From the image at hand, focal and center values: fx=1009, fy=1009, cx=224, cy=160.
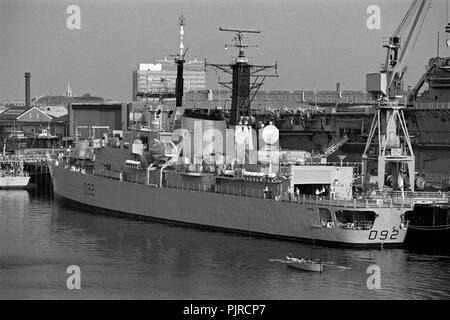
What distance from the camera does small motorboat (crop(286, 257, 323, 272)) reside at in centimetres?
3547

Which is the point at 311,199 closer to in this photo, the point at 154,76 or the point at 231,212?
the point at 231,212

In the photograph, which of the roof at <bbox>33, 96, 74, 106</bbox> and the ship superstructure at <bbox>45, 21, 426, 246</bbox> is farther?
the roof at <bbox>33, 96, 74, 106</bbox>

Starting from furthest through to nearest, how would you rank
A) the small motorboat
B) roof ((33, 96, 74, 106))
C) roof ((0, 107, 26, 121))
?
roof ((33, 96, 74, 106))
roof ((0, 107, 26, 121))
the small motorboat

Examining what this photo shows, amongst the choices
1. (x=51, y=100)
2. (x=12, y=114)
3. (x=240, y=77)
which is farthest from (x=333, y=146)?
(x=51, y=100)

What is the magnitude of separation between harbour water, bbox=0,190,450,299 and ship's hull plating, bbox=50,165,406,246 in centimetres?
64

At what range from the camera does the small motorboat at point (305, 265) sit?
35.5 meters

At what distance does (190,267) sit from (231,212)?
8599 mm

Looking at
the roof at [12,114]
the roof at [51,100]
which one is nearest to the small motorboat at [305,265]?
the roof at [12,114]

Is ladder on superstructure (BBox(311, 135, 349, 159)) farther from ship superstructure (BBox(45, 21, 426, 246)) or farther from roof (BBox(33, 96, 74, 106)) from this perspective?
roof (BBox(33, 96, 74, 106))

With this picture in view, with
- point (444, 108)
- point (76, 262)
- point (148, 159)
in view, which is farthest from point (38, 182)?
point (76, 262)

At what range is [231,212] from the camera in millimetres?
45000

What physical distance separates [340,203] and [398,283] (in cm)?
714

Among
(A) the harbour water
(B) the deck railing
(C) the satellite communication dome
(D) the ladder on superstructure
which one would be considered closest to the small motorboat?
(A) the harbour water

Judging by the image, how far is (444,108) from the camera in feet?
176
